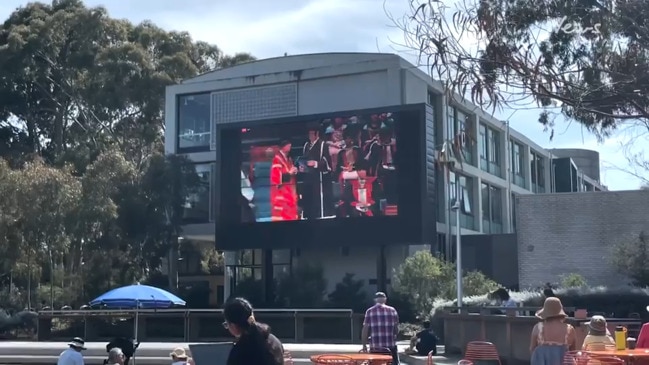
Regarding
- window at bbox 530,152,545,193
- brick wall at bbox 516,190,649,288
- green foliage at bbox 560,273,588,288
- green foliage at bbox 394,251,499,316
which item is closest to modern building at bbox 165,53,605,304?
green foliage at bbox 394,251,499,316

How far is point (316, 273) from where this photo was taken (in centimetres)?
3972

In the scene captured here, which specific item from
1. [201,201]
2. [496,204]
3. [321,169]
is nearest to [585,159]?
[496,204]

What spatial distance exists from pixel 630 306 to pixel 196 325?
45.3 feet

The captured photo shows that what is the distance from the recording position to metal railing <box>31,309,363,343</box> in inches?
1266

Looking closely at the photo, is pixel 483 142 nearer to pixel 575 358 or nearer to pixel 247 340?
pixel 575 358

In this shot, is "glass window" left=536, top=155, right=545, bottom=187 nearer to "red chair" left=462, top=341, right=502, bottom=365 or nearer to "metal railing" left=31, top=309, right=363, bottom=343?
"metal railing" left=31, top=309, right=363, bottom=343

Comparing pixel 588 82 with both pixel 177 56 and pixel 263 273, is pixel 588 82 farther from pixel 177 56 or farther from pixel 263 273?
pixel 177 56

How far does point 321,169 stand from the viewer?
38250 millimetres

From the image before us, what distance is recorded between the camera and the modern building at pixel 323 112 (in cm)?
4091

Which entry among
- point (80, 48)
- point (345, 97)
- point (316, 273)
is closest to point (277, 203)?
point (316, 273)

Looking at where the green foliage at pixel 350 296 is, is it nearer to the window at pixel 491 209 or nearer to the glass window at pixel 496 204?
the window at pixel 491 209

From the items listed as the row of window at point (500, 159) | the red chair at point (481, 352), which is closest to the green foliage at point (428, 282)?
the row of window at point (500, 159)

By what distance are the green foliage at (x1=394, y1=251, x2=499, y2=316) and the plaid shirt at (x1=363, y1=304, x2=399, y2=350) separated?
797 inches

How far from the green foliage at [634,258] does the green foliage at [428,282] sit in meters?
4.35
